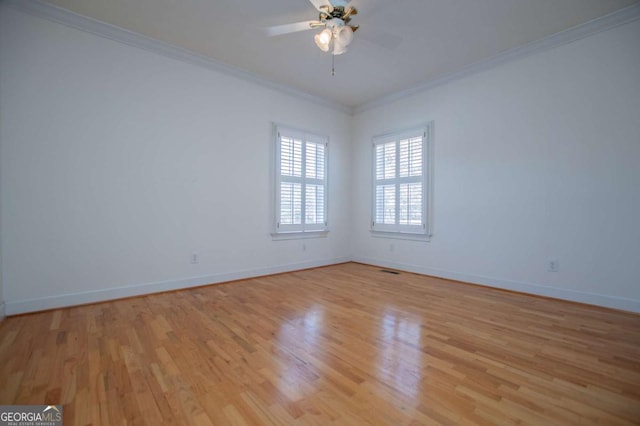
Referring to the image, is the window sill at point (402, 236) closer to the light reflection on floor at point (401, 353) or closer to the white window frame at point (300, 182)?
the white window frame at point (300, 182)

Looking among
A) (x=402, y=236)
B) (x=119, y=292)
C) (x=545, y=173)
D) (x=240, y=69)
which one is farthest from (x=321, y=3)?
(x=119, y=292)

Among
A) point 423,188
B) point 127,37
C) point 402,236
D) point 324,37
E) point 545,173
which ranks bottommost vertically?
Result: point 402,236

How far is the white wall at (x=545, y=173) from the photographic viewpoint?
280cm

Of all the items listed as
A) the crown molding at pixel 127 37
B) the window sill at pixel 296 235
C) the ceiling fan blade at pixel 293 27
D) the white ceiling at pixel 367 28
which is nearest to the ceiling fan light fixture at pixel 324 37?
the ceiling fan blade at pixel 293 27

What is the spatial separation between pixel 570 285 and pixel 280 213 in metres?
3.72

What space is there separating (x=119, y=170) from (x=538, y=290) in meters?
4.96

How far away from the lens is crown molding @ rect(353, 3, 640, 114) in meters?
2.76

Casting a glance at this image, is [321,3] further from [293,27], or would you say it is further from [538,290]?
[538,290]

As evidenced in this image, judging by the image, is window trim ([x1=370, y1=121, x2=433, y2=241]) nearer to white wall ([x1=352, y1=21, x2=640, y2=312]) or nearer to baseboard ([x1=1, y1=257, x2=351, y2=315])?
white wall ([x1=352, y1=21, x2=640, y2=312])

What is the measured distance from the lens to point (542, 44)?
10.6 feet

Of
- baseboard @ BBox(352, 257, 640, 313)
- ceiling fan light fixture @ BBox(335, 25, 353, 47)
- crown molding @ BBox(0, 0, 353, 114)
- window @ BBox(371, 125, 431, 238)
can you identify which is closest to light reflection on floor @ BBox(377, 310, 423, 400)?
baseboard @ BBox(352, 257, 640, 313)

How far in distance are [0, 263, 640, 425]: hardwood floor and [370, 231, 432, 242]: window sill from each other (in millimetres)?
1413

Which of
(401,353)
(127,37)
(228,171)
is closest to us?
(401,353)

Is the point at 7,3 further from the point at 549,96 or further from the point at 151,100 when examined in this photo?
the point at 549,96
